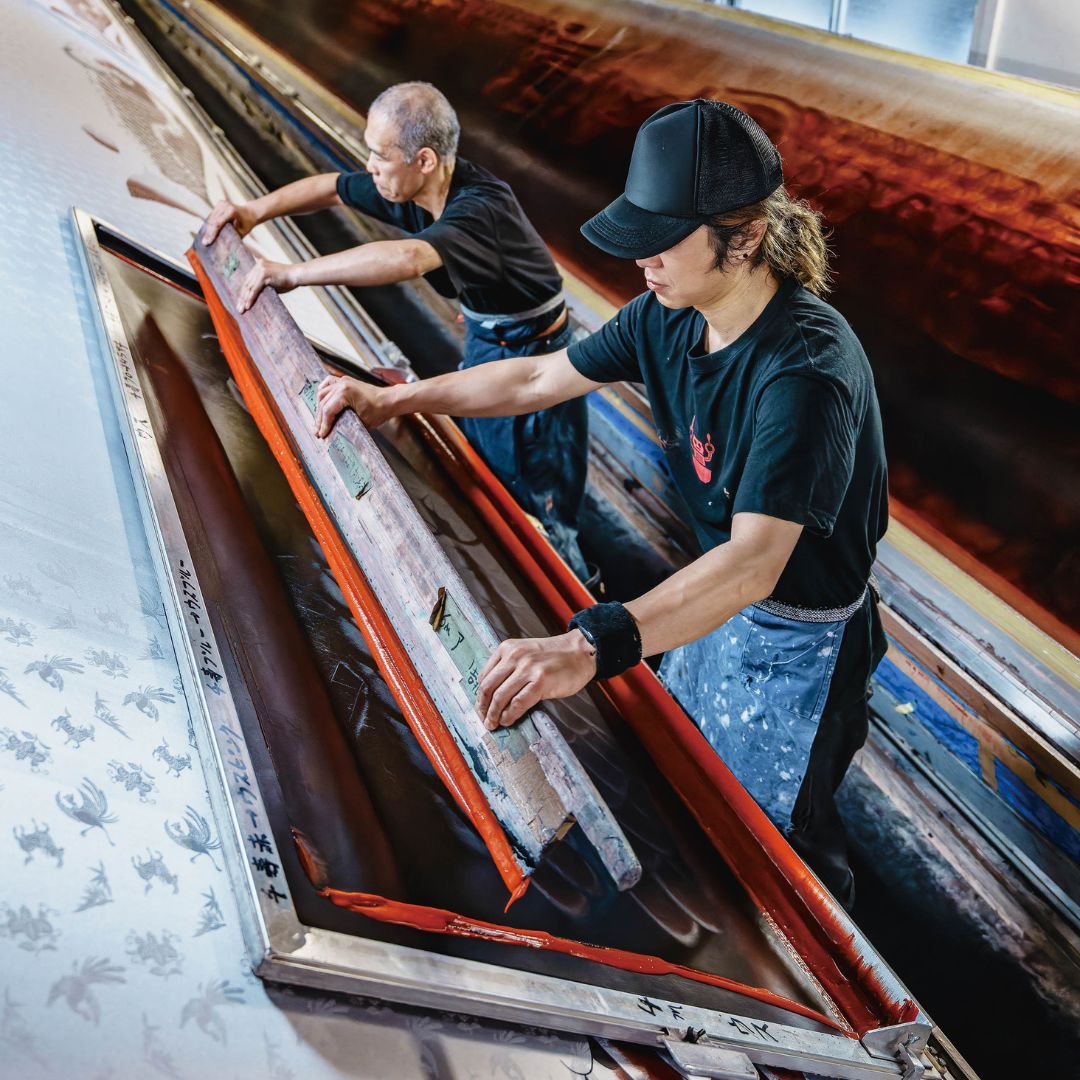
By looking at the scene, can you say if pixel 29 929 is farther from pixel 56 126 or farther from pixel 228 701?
pixel 56 126

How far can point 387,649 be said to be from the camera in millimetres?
1143

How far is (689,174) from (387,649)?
68cm

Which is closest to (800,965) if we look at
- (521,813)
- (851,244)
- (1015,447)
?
(521,813)

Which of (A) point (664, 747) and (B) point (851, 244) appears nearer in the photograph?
(A) point (664, 747)

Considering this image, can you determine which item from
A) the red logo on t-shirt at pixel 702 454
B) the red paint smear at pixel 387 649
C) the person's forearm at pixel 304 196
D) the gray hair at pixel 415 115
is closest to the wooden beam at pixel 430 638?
the red paint smear at pixel 387 649

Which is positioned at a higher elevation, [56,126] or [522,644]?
[56,126]

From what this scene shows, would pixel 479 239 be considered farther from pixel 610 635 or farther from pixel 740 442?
pixel 610 635

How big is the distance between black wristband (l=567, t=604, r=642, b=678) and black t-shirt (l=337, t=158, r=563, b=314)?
1.16m

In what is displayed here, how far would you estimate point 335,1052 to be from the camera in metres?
0.67

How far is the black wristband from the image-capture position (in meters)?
0.92

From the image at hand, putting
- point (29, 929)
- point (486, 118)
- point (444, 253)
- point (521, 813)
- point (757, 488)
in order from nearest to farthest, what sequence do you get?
point (29, 929)
point (521, 813)
point (757, 488)
point (444, 253)
point (486, 118)

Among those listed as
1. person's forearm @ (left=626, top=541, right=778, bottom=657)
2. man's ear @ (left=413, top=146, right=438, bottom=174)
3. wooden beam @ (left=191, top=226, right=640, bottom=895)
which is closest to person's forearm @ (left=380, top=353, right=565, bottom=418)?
wooden beam @ (left=191, top=226, right=640, bottom=895)

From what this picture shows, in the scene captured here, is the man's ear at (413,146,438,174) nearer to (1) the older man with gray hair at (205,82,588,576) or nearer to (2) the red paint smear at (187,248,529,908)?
(1) the older man with gray hair at (205,82,588,576)

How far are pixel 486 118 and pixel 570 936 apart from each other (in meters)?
3.12
